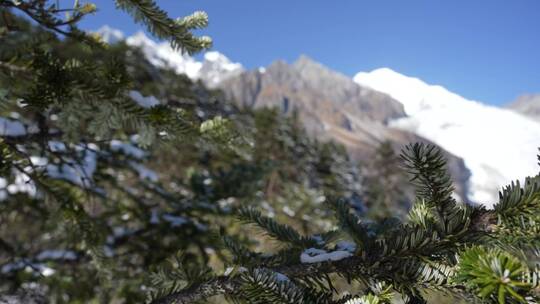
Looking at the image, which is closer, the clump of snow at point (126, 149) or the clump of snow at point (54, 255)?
the clump of snow at point (54, 255)

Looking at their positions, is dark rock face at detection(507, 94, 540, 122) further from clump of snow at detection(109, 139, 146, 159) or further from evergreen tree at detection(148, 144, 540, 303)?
clump of snow at detection(109, 139, 146, 159)

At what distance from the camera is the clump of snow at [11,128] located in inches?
114

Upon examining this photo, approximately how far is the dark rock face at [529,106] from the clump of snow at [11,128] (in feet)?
12.5

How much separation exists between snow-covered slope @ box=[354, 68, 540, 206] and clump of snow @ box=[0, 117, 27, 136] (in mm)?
2681

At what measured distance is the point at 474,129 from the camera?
8.85 feet

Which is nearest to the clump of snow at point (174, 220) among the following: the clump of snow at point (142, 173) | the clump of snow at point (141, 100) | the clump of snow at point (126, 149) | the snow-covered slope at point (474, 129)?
the clump of snow at point (142, 173)

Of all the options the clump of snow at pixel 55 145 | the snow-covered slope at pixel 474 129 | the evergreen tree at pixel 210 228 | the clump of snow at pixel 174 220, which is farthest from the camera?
the clump of snow at pixel 174 220

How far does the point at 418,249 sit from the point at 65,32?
8.52 ft

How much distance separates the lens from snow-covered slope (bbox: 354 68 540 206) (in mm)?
1691

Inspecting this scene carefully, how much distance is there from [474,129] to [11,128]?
364 centimetres

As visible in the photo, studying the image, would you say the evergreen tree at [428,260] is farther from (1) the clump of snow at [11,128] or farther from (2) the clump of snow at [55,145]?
(2) the clump of snow at [55,145]

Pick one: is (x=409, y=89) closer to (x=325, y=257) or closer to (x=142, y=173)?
(x=325, y=257)

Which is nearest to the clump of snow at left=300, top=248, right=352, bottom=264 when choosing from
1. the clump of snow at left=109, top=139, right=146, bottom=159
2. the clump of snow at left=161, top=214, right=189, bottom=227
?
the clump of snow at left=161, top=214, right=189, bottom=227

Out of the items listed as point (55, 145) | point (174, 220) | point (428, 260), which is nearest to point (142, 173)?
point (174, 220)
